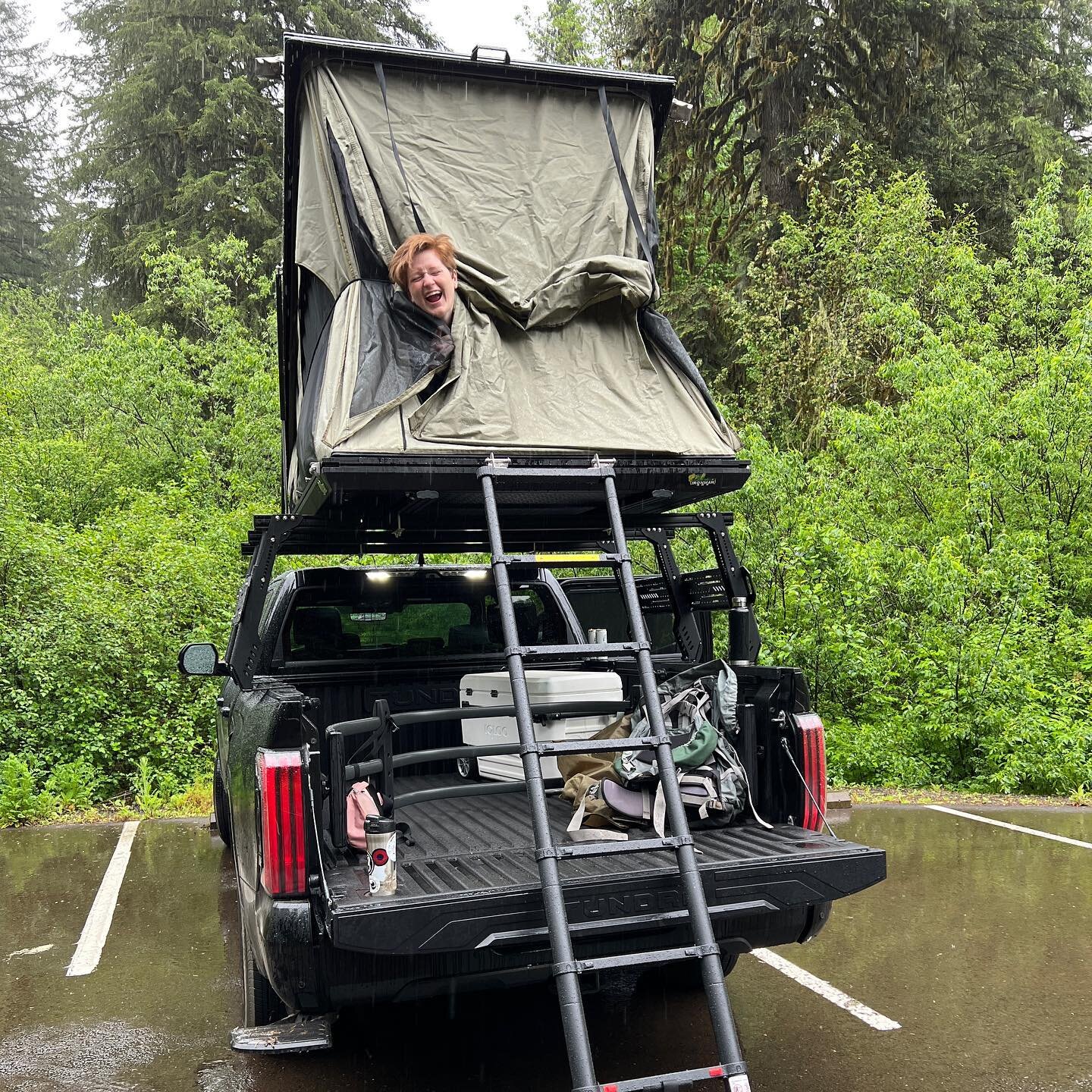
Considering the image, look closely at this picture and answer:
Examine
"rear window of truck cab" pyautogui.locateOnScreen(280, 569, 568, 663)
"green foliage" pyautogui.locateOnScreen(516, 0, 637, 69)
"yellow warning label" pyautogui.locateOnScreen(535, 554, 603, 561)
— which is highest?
"green foliage" pyautogui.locateOnScreen(516, 0, 637, 69)

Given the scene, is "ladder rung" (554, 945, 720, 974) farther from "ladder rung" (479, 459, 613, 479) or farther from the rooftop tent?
the rooftop tent

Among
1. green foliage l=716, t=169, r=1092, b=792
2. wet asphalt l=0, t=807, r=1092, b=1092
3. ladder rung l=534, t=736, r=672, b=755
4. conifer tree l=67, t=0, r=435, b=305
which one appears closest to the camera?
ladder rung l=534, t=736, r=672, b=755

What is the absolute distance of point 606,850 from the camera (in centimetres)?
326

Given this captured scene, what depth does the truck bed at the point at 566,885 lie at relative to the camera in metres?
3.09

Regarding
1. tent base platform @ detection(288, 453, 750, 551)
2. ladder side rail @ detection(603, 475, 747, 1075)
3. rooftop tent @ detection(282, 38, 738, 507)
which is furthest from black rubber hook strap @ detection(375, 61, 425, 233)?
ladder side rail @ detection(603, 475, 747, 1075)

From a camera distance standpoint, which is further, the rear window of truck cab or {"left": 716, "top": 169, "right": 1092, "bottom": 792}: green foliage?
{"left": 716, "top": 169, "right": 1092, "bottom": 792}: green foliage

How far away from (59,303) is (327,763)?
29264mm

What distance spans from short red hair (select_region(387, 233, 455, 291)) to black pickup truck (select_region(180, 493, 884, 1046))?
3.70 feet

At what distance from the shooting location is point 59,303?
95.5 feet

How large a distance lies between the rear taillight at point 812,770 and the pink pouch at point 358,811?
1597 millimetres

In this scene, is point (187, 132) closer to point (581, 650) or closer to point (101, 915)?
point (101, 915)

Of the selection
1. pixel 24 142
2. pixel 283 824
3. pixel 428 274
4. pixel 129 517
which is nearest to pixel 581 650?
pixel 283 824

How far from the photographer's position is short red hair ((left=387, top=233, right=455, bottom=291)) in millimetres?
4121

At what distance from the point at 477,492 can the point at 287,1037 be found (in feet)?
6.91
